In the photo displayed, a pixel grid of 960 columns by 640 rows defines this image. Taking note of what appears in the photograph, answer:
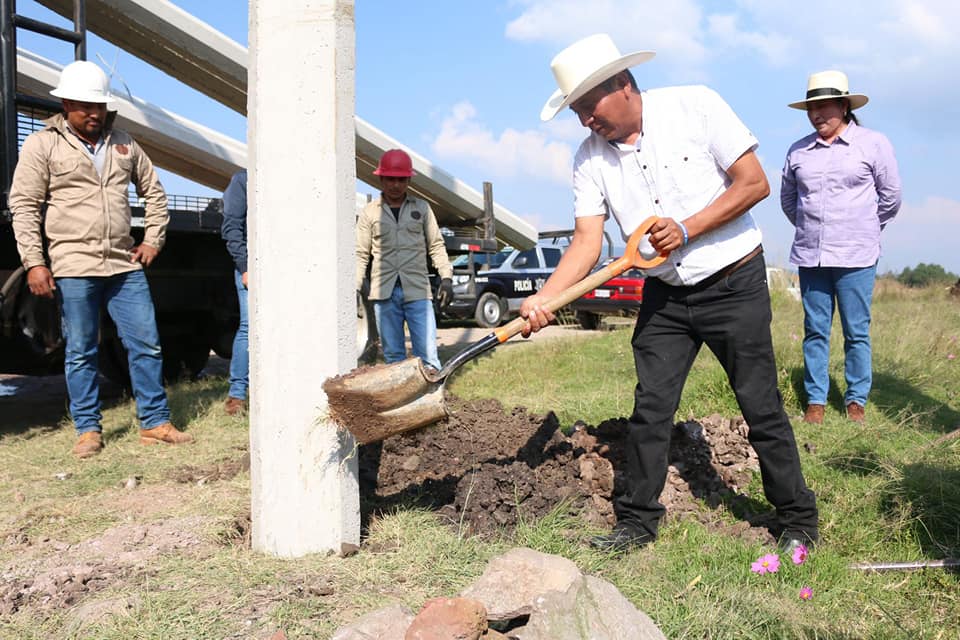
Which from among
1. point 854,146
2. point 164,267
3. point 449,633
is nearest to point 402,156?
point 164,267

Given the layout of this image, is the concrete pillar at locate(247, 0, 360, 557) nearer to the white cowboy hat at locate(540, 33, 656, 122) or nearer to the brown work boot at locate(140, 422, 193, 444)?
the white cowboy hat at locate(540, 33, 656, 122)

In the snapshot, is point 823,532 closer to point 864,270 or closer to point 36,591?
point 864,270

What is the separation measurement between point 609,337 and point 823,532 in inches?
263

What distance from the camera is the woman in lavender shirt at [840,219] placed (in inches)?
209

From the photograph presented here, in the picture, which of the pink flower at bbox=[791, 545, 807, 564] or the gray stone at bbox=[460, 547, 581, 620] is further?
the pink flower at bbox=[791, 545, 807, 564]

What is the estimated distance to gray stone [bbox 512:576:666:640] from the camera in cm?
223

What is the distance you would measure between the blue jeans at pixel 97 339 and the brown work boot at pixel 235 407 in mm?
754

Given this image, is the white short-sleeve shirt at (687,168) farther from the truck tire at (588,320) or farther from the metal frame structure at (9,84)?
the truck tire at (588,320)

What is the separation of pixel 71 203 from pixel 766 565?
430cm

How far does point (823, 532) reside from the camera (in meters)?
3.54

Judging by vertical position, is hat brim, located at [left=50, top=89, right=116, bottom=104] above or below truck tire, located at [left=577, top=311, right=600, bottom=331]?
above

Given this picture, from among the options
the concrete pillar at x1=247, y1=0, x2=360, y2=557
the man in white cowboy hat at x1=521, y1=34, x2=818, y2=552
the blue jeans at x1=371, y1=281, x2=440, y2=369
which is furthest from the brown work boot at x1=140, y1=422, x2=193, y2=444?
the man in white cowboy hat at x1=521, y1=34, x2=818, y2=552

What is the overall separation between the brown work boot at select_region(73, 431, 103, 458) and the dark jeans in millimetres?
3289

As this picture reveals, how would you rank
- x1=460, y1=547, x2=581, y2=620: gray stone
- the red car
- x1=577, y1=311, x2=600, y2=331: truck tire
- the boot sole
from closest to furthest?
x1=460, y1=547, x2=581, y2=620: gray stone → the boot sole → the red car → x1=577, y1=311, x2=600, y2=331: truck tire
